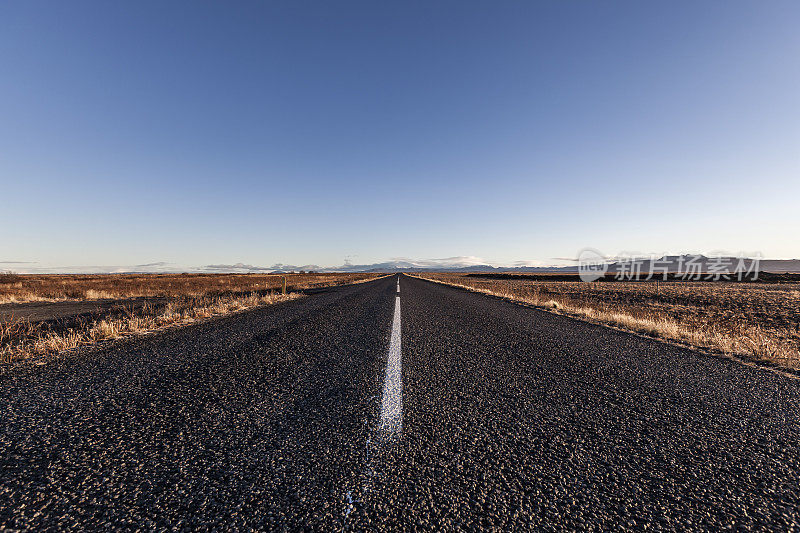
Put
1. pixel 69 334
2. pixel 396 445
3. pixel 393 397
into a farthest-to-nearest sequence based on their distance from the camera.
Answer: pixel 69 334
pixel 393 397
pixel 396 445

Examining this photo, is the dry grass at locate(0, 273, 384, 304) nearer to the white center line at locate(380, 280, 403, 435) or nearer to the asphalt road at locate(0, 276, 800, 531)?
the asphalt road at locate(0, 276, 800, 531)

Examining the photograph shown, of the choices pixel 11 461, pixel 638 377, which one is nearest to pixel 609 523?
pixel 638 377

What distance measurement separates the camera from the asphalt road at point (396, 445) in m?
1.55

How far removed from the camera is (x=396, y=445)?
2178 millimetres

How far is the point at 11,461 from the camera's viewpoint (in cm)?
197

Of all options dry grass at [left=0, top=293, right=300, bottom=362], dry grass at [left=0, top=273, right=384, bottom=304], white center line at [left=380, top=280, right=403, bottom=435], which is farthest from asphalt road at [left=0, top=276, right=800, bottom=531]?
dry grass at [left=0, top=273, right=384, bottom=304]

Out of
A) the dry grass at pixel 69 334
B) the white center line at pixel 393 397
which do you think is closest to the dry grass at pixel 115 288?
the dry grass at pixel 69 334

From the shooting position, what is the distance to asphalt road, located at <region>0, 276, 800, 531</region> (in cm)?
155

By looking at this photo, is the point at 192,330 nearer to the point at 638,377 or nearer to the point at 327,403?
the point at 327,403

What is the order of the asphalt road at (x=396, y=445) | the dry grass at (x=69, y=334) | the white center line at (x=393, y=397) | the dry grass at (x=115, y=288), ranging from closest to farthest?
the asphalt road at (x=396, y=445), the white center line at (x=393, y=397), the dry grass at (x=69, y=334), the dry grass at (x=115, y=288)

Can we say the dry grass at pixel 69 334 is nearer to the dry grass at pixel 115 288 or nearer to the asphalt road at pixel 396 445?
the asphalt road at pixel 396 445

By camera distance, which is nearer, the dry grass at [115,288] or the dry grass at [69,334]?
the dry grass at [69,334]

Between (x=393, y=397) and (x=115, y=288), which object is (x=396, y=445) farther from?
(x=115, y=288)

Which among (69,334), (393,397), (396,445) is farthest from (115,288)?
(396,445)
